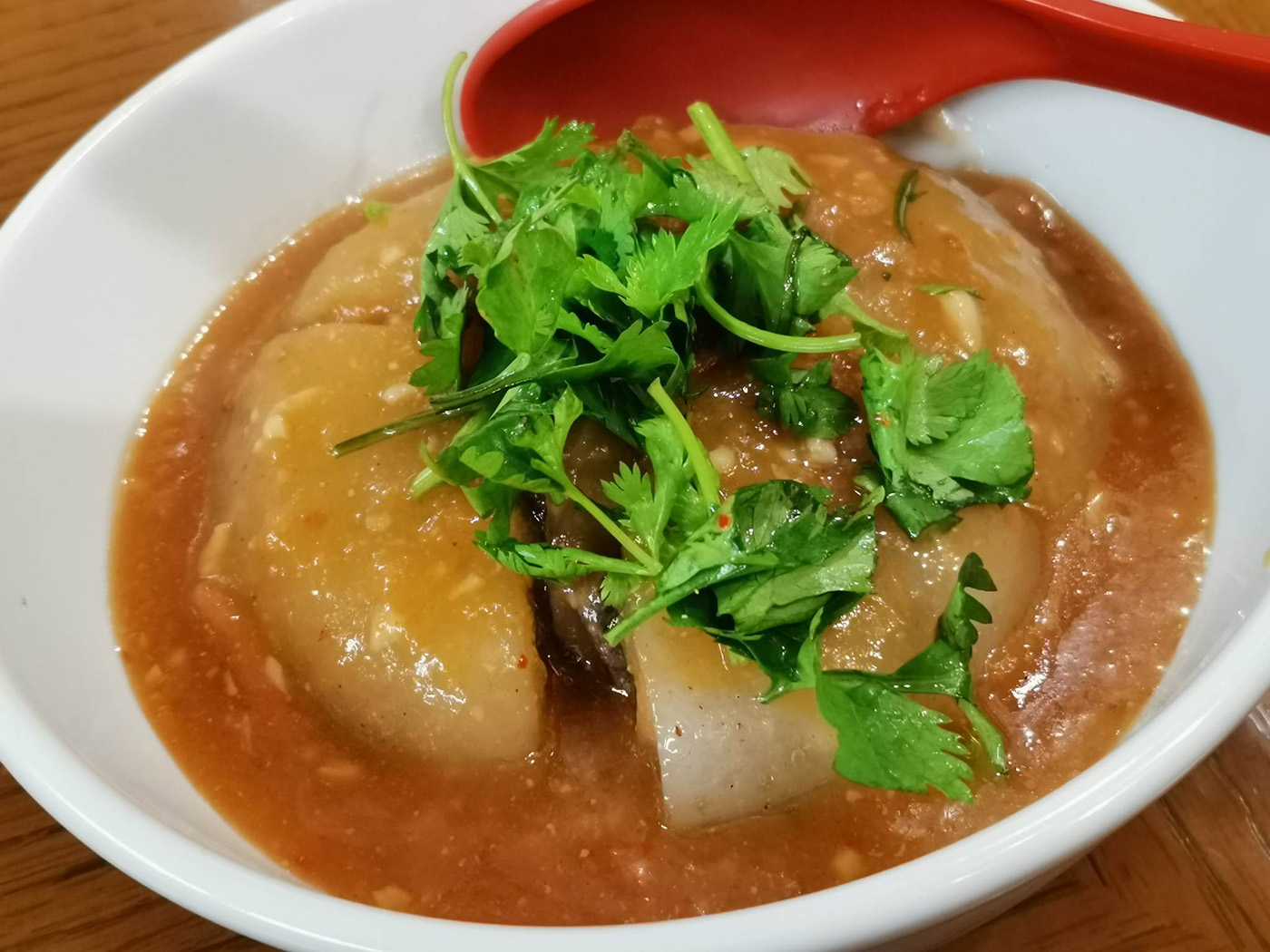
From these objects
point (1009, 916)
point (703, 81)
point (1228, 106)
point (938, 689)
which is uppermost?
point (1228, 106)

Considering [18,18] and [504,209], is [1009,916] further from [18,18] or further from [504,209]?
[18,18]

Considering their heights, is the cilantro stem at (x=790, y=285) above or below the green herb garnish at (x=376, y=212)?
above

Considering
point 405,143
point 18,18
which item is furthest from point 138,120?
point 18,18

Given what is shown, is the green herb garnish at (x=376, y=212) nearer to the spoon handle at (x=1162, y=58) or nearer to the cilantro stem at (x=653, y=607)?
the cilantro stem at (x=653, y=607)

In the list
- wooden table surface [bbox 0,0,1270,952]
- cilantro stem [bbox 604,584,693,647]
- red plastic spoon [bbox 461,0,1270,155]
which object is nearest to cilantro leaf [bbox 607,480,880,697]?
cilantro stem [bbox 604,584,693,647]

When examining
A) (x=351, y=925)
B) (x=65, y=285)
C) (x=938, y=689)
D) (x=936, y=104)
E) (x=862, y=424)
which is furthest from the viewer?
(x=936, y=104)

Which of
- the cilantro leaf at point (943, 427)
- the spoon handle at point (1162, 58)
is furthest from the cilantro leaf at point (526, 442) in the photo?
the spoon handle at point (1162, 58)

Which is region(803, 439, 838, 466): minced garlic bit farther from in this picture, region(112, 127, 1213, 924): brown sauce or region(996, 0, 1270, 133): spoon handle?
region(996, 0, 1270, 133): spoon handle
